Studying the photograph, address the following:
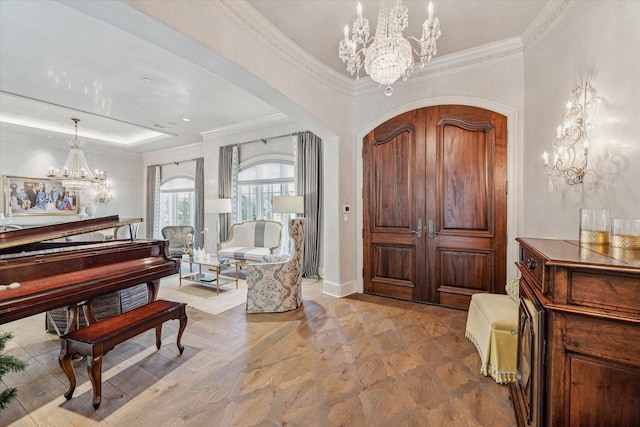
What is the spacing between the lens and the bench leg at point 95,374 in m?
1.85

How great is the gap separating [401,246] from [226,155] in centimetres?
455

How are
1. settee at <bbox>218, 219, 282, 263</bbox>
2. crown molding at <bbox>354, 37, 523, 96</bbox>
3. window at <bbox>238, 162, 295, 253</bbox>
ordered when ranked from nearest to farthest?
crown molding at <bbox>354, 37, 523, 96</bbox>, settee at <bbox>218, 219, 282, 263</bbox>, window at <bbox>238, 162, 295, 253</bbox>

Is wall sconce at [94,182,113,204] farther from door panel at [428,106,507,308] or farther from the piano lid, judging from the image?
door panel at [428,106,507,308]

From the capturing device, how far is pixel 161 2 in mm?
1902

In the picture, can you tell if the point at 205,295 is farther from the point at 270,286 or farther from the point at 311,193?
the point at 311,193

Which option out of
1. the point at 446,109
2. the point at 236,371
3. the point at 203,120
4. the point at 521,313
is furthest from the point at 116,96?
the point at 521,313

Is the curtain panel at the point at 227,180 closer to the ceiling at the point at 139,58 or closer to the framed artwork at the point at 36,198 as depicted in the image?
A: the ceiling at the point at 139,58

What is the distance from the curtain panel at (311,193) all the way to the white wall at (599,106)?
3.12 m

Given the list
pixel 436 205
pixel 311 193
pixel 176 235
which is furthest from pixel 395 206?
pixel 176 235

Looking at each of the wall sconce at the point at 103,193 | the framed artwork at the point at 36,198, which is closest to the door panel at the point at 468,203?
the framed artwork at the point at 36,198

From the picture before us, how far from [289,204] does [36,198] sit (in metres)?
6.40

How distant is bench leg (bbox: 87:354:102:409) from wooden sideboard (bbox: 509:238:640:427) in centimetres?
249

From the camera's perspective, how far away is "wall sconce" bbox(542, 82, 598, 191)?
2.09m

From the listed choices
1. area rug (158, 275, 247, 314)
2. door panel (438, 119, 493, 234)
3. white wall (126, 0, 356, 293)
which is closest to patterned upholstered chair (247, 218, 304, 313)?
area rug (158, 275, 247, 314)
